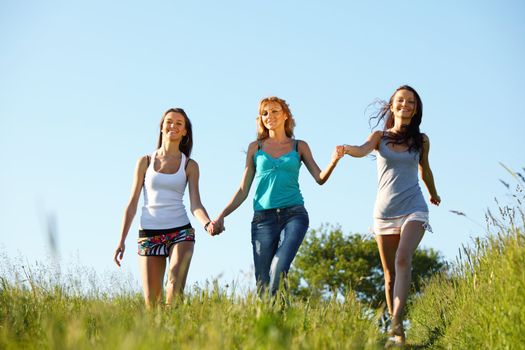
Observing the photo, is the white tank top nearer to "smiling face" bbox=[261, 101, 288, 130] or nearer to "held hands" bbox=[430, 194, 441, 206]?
"smiling face" bbox=[261, 101, 288, 130]

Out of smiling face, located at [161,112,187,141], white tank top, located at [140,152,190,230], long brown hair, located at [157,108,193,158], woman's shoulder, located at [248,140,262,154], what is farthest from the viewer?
long brown hair, located at [157,108,193,158]

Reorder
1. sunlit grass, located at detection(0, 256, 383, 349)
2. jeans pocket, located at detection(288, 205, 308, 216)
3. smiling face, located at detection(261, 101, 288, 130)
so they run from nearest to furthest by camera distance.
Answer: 1. sunlit grass, located at detection(0, 256, 383, 349)
2. jeans pocket, located at detection(288, 205, 308, 216)
3. smiling face, located at detection(261, 101, 288, 130)

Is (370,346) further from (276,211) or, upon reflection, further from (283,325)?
(276,211)

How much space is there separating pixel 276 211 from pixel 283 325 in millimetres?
2121

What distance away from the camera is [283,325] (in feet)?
17.6

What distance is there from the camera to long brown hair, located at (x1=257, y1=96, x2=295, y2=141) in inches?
310

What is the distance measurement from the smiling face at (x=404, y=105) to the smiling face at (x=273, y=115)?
1257 millimetres

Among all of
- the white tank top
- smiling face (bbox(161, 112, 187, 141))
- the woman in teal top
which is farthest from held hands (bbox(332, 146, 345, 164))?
smiling face (bbox(161, 112, 187, 141))

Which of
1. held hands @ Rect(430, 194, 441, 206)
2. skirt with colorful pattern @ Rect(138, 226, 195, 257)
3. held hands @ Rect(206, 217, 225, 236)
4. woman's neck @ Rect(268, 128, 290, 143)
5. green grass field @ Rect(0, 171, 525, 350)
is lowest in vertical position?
green grass field @ Rect(0, 171, 525, 350)

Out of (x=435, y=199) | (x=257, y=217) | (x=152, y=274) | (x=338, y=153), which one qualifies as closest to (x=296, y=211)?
(x=257, y=217)

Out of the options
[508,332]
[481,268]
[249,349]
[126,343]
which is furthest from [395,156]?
[126,343]

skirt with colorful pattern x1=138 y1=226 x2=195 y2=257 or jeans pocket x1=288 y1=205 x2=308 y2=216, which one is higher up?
jeans pocket x1=288 y1=205 x2=308 y2=216

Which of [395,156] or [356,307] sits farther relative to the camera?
[395,156]

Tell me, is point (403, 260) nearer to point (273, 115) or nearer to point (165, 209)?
point (273, 115)
